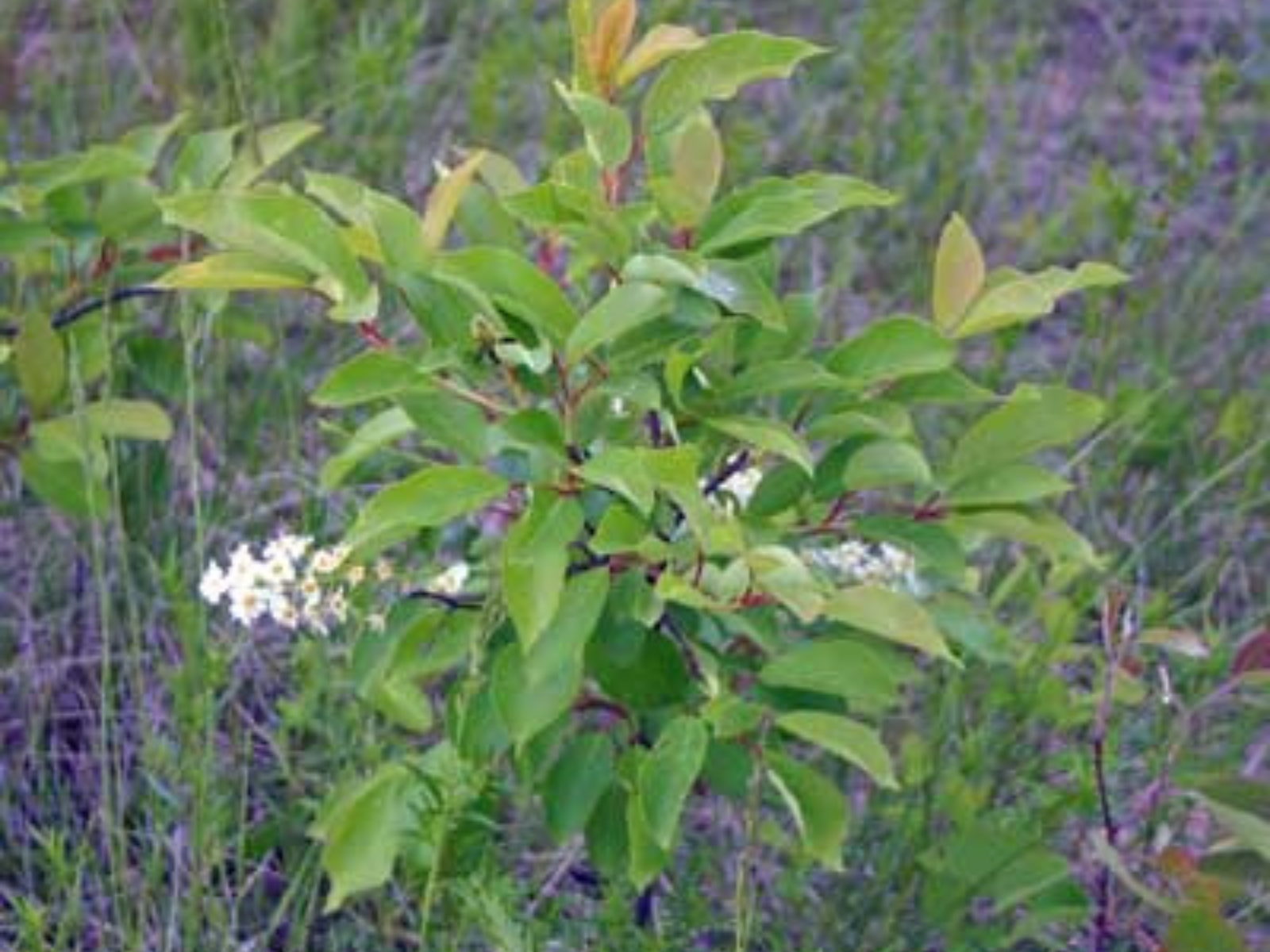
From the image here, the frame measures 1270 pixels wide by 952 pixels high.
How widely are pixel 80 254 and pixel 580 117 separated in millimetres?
817

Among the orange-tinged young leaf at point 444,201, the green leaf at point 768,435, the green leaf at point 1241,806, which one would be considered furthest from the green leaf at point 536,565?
the green leaf at point 1241,806

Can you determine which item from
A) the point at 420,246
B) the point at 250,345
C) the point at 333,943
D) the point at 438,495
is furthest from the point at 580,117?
the point at 250,345

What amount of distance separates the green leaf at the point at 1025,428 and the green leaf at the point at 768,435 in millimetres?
161

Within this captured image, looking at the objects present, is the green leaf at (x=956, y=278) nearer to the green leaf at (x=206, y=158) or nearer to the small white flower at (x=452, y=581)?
the small white flower at (x=452, y=581)

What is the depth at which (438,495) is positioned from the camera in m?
1.62

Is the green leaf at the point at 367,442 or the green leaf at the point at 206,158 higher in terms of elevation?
the green leaf at the point at 206,158

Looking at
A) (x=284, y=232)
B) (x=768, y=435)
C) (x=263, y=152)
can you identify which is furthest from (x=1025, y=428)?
(x=263, y=152)

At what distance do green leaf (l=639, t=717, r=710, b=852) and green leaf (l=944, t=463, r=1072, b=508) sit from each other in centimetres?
29

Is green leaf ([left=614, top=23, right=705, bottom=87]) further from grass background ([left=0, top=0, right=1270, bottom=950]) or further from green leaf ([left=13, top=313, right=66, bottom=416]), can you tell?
green leaf ([left=13, top=313, right=66, bottom=416])

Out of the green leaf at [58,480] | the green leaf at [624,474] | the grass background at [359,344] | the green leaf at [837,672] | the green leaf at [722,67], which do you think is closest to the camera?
the green leaf at [624,474]

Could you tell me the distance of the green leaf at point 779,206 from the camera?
162 centimetres

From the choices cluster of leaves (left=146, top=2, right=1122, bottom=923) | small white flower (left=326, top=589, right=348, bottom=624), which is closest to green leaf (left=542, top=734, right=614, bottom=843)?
cluster of leaves (left=146, top=2, right=1122, bottom=923)

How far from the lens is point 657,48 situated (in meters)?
1.64

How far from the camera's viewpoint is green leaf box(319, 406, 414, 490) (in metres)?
1.72
